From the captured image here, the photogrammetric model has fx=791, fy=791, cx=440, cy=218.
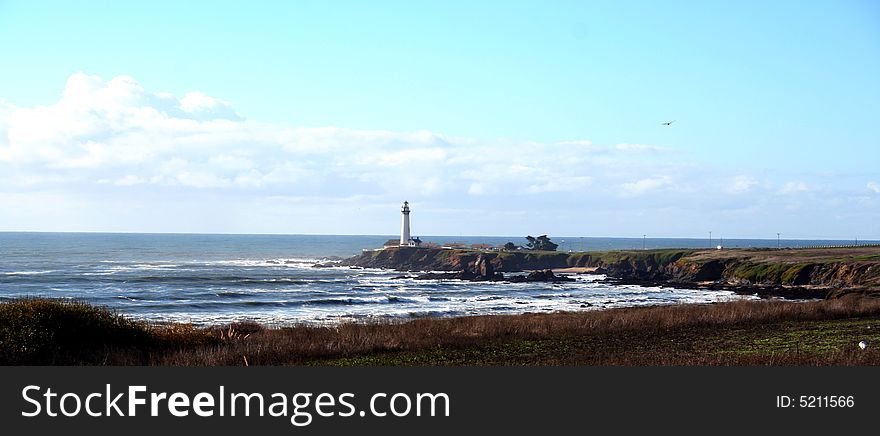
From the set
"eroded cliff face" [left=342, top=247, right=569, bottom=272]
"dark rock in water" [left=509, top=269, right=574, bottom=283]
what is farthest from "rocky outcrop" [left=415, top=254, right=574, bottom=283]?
"eroded cliff face" [left=342, top=247, right=569, bottom=272]

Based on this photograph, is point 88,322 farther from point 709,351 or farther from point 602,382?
point 709,351

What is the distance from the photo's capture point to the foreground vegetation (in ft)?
59.7

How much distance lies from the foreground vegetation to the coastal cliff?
2836cm

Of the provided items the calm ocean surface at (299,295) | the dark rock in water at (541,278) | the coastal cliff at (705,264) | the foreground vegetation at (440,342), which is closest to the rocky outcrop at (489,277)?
the dark rock in water at (541,278)

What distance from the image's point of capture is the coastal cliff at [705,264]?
6775cm

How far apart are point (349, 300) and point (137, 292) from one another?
59.6ft

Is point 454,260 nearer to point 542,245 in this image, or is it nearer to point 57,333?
point 542,245

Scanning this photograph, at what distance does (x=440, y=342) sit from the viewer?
72.6ft

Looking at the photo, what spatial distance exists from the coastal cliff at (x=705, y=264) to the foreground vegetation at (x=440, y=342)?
28361 millimetres

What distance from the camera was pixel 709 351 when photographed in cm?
1997

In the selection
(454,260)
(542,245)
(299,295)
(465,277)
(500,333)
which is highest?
(542,245)

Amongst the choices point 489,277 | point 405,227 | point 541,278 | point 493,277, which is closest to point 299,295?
point 489,277

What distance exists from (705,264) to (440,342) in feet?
228

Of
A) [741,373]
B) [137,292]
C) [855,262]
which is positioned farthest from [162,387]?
[855,262]
